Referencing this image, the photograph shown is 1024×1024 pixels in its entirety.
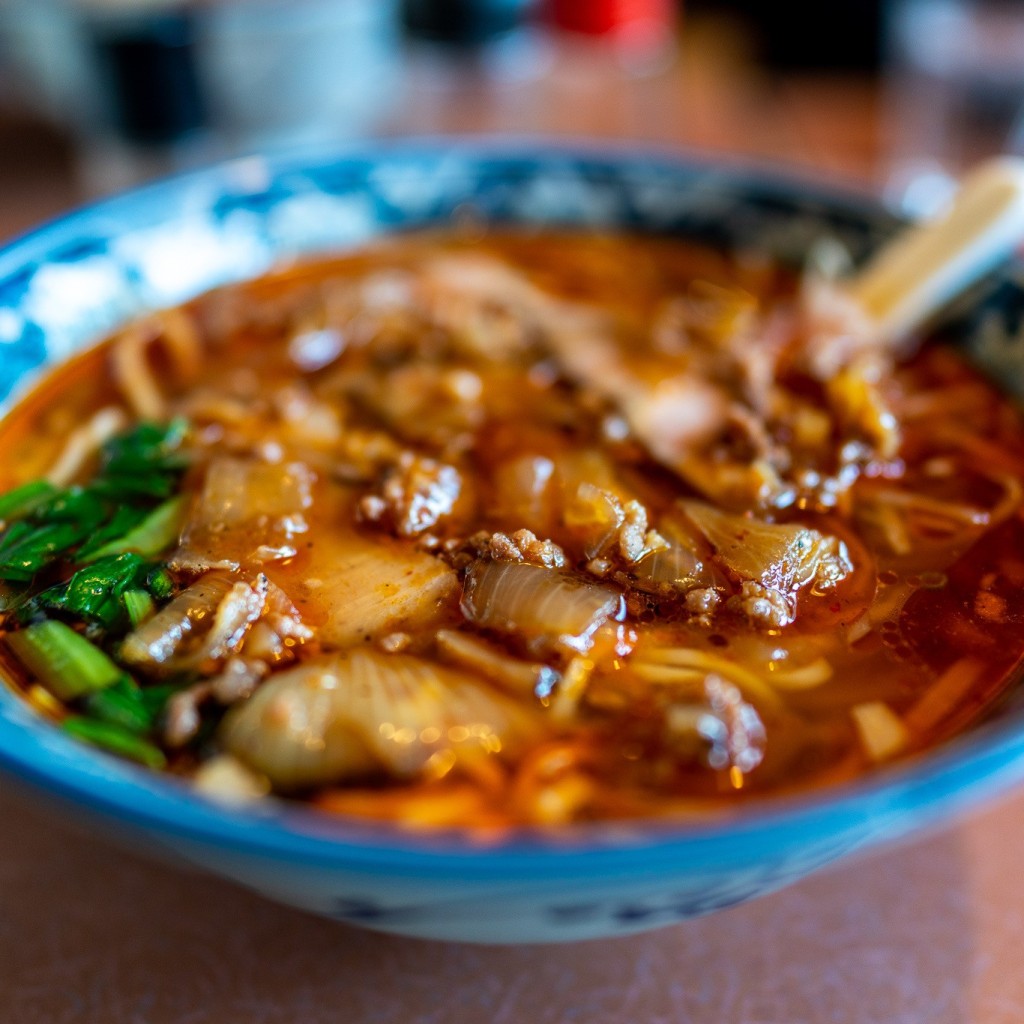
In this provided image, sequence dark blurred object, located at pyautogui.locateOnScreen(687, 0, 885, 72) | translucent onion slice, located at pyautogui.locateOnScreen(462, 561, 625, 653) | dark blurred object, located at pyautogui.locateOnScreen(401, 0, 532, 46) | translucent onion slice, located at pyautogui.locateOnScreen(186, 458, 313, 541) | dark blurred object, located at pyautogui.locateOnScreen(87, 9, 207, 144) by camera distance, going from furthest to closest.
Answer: dark blurred object, located at pyautogui.locateOnScreen(687, 0, 885, 72), dark blurred object, located at pyautogui.locateOnScreen(401, 0, 532, 46), dark blurred object, located at pyautogui.locateOnScreen(87, 9, 207, 144), translucent onion slice, located at pyautogui.locateOnScreen(186, 458, 313, 541), translucent onion slice, located at pyautogui.locateOnScreen(462, 561, 625, 653)

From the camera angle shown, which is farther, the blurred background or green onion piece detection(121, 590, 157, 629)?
the blurred background

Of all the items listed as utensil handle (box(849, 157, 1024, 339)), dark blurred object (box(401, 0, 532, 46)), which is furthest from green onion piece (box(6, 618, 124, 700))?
dark blurred object (box(401, 0, 532, 46))

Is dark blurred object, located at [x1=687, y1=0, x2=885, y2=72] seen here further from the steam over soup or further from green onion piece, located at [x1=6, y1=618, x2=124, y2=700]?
green onion piece, located at [x1=6, y1=618, x2=124, y2=700]

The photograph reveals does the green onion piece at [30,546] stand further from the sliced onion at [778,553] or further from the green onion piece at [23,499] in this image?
the sliced onion at [778,553]

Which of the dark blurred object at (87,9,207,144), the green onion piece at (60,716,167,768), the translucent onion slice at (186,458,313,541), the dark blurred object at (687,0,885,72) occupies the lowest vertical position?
the dark blurred object at (687,0,885,72)

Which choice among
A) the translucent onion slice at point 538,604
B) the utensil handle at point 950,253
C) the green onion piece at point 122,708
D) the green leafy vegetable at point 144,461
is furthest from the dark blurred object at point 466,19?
the green onion piece at point 122,708

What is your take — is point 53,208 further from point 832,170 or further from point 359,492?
point 832,170

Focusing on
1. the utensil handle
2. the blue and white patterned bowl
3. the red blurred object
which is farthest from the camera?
the red blurred object
